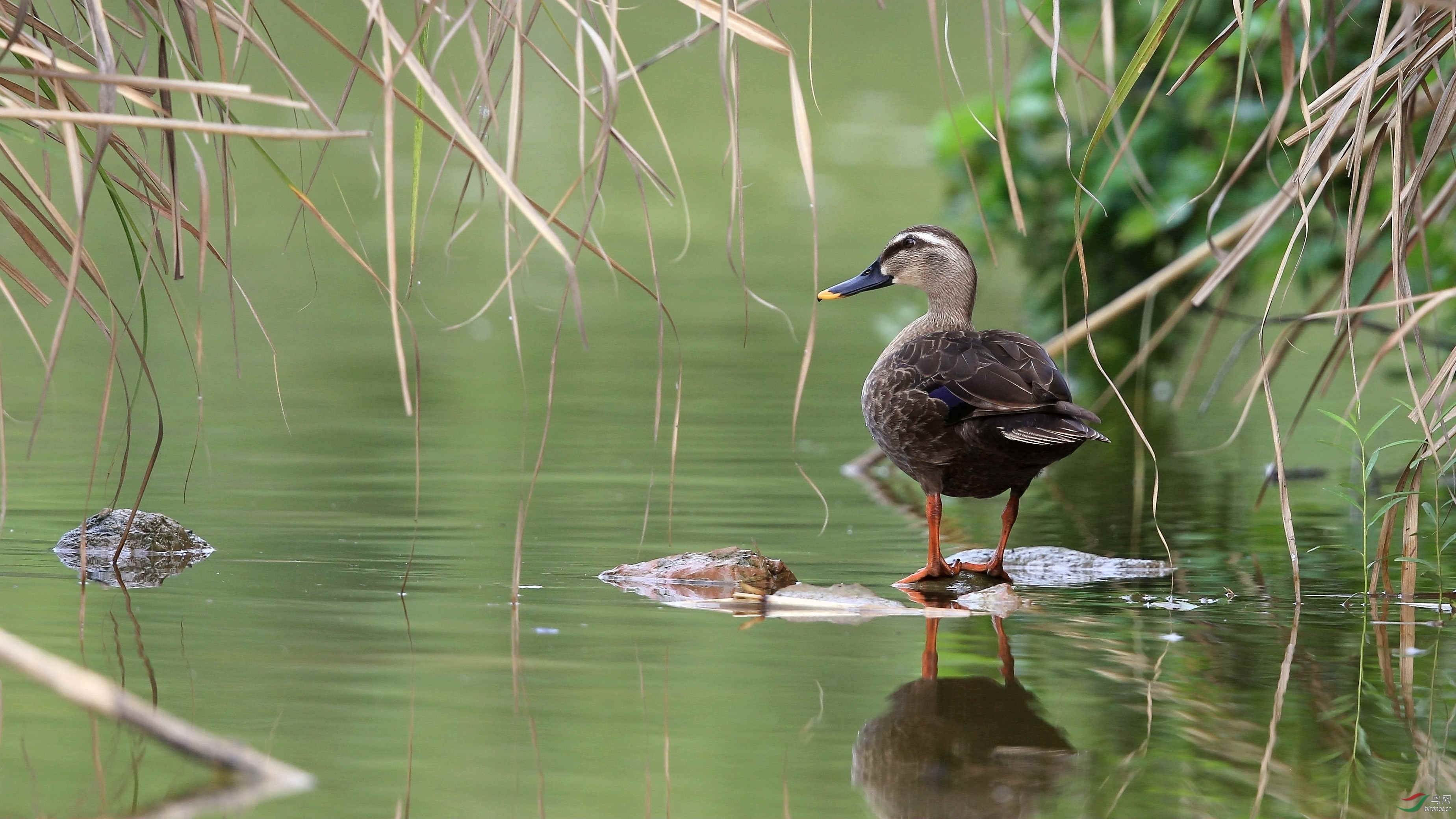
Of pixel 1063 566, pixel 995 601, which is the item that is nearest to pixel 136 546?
pixel 995 601

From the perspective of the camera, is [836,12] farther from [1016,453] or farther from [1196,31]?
[1016,453]

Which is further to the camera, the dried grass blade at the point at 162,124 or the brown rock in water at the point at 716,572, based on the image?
the brown rock in water at the point at 716,572

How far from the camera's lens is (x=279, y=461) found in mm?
7082

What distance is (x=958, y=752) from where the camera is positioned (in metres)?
3.13

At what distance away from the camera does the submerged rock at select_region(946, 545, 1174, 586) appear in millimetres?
5125

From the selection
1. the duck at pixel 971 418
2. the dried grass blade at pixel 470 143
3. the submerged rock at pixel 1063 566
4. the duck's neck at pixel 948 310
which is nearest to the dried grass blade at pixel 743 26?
the dried grass blade at pixel 470 143

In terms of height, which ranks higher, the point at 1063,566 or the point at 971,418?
A: the point at 971,418

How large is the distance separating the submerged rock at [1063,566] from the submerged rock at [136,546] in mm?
2494

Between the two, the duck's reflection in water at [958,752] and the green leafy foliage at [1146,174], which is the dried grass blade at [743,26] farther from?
the green leafy foliage at [1146,174]

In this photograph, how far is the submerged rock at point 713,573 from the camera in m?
4.72

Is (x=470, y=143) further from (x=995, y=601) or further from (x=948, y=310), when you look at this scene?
(x=948, y=310)

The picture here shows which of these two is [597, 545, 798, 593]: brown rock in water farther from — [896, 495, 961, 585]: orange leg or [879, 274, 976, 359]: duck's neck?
[879, 274, 976, 359]: duck's neck

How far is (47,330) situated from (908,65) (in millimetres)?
32501

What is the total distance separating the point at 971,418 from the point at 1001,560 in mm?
489
